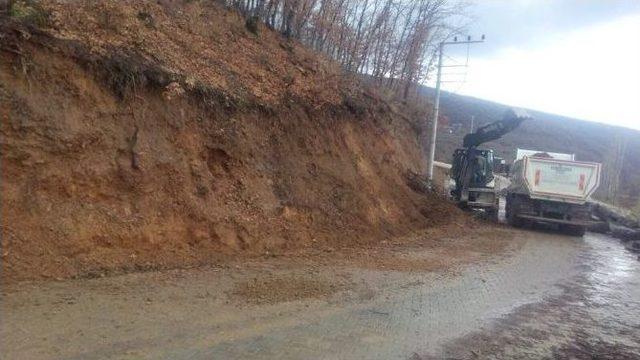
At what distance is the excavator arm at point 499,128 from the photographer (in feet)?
69.8

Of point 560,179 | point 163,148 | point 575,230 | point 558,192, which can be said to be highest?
point 163,148

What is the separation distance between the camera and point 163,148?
9.80 meters

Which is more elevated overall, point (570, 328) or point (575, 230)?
point (570, 328)

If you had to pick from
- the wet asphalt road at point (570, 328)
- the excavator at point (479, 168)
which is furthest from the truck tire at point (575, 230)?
the wet asphalt road at point (570, 328)

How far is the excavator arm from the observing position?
69.8 feet

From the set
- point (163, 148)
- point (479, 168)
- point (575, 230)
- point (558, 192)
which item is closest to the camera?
point (163, 148)

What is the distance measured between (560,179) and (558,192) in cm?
44

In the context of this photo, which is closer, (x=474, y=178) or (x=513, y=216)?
(x=513, y=216)

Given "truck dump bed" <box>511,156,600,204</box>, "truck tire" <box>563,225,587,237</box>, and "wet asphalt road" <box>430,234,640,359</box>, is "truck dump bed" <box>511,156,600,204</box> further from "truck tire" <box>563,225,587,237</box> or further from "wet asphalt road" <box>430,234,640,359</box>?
"wet asphalt road" <box>430,234,640,359</box>

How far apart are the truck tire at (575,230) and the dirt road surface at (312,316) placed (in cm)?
925

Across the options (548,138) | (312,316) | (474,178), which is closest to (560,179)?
(474,178)

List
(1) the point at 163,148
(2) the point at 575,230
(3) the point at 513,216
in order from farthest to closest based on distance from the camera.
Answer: (3) the point at 513,216
(2) the point at 575,230
(1) the point at 163,148

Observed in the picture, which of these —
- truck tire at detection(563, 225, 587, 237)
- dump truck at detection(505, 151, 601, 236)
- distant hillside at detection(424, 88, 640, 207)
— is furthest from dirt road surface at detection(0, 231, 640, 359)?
distant hillside at detection(424, 88, 640, 207)

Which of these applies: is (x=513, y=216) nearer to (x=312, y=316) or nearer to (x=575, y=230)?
(x=575, y=230)
